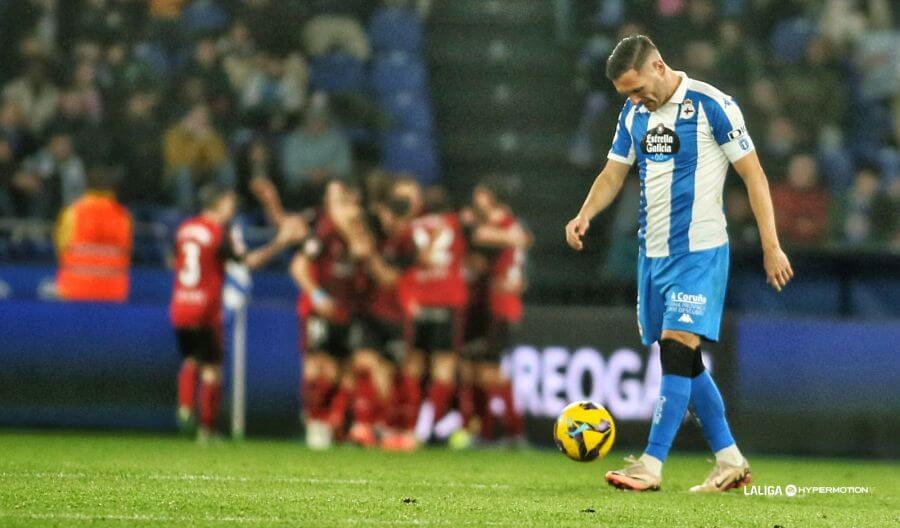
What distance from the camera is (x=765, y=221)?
7.48 m

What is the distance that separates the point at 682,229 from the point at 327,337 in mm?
5118

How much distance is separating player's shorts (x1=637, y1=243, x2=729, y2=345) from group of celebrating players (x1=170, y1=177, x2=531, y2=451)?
14.7ft

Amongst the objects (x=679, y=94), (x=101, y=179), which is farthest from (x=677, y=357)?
(x=101, y=179)

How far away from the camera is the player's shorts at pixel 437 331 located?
12.6 metres

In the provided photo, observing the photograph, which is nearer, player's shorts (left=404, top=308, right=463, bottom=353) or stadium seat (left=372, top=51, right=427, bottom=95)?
player's shorts (left=404, top=308, right=463, bottom=353)

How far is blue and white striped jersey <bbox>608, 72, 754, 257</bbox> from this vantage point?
757 centimetres

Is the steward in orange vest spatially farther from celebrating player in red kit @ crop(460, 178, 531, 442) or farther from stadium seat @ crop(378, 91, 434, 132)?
stadium seat @ crop(378, 91, 434, 132)

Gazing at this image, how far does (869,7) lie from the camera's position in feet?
54.6

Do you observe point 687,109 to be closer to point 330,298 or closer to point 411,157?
point 330,298

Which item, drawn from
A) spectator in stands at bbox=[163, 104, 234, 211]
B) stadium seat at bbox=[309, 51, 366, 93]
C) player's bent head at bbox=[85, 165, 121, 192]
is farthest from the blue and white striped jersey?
stadium seat at bbox=[309, 51, 366, 93]

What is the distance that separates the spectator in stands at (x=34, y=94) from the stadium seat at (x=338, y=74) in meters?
2.64

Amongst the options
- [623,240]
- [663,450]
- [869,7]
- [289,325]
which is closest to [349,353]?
[289,325]

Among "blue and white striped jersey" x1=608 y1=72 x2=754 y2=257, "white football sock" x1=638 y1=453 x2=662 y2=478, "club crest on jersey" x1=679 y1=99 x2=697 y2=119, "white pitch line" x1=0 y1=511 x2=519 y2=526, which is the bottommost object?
"white pitch line" x1=0 y1=511 x2=519 y2=526

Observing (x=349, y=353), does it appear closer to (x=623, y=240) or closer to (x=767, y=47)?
(x=623, y=240)
